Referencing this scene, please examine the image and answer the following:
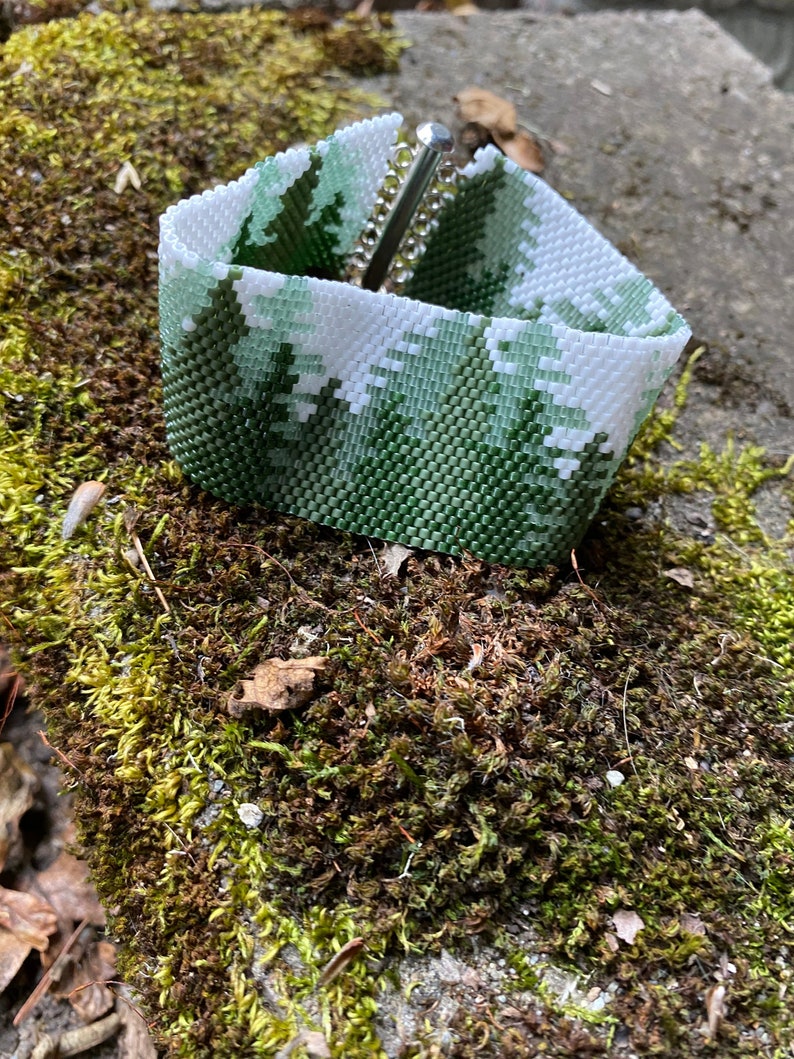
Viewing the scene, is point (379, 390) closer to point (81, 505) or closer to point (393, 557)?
point (393, 557)

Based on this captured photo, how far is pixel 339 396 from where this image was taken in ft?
4.52

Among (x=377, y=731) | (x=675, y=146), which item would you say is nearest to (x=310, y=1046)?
(x=377, y=731)

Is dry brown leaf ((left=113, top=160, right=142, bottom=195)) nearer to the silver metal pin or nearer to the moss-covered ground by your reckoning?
the moss-covered ground

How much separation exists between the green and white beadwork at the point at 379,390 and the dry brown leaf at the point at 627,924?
1.80ft

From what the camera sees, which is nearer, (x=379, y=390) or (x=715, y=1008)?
(x=715, y=1008)

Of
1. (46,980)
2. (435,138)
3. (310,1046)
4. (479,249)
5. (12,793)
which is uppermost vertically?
(435,138)

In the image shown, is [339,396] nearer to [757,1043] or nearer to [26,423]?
[26,423]

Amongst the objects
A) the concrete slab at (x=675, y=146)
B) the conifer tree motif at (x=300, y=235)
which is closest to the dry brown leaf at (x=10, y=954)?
the conifer tree motif at (x=300, y=235)

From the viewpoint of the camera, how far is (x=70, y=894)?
153cm

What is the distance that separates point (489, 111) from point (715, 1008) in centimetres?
199

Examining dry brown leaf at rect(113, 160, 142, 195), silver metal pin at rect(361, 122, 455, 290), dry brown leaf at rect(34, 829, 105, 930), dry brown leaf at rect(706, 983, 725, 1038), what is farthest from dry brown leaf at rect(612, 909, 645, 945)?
dry brown leaf at rect(113, 160, 142, 195)

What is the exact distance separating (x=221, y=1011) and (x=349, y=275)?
1315 millimetres

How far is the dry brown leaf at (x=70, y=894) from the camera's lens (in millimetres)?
1513

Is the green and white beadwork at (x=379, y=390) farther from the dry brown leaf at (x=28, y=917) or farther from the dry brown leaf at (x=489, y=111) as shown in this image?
the dry brown leaf at (x=28, y=917)
